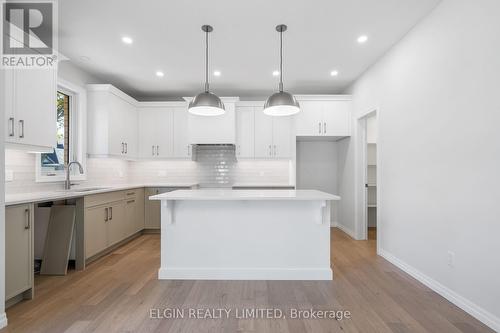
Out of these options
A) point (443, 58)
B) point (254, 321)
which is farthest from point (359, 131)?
point (254, 321)

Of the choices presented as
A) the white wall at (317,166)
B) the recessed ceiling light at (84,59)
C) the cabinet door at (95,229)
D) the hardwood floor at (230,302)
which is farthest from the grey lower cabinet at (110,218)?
the white wall at (317,166)

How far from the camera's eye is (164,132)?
5.23 m

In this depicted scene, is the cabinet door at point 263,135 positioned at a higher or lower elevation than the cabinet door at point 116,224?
higher

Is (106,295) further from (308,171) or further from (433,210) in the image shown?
(308,171)

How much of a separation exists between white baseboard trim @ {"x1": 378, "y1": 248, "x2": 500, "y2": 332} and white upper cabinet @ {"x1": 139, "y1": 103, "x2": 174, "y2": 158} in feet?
13.8

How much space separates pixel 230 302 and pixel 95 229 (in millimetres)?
2099

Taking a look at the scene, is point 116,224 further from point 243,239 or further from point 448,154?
point 448,154

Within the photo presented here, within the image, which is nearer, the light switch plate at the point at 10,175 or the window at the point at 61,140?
the light switch plate at the point at 10,175

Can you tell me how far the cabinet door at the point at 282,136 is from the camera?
201 inches

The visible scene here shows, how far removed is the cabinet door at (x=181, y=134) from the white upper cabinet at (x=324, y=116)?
2151 mm

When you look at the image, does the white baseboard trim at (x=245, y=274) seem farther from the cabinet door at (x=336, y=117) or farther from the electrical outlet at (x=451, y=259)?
the cabinet door at (x=336, y=117)

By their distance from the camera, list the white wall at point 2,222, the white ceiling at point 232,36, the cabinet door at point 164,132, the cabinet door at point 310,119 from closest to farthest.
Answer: the white wall at point 2,222 → the white ceiling at point 232,36 → the cabinet door at point 310,119 → the cabinet door at point 164,132

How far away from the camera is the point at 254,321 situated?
2082 mm

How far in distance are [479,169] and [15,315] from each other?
3.90m
